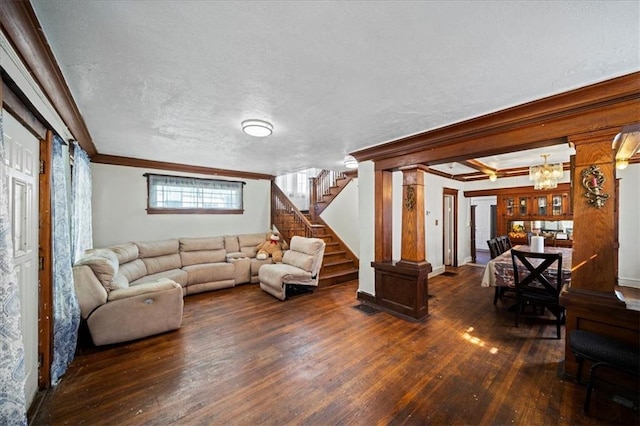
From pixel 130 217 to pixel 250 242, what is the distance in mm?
2263

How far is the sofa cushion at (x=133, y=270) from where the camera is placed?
3.63 meters

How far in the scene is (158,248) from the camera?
4.50 m

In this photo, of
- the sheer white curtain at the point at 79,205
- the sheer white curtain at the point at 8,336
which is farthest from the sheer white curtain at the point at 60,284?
the sheer white curtain at the point at 8,336

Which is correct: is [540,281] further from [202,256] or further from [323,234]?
[202,256]

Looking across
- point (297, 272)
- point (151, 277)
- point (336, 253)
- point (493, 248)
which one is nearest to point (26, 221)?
point (151, 277)

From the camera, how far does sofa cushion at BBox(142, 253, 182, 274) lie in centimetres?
425

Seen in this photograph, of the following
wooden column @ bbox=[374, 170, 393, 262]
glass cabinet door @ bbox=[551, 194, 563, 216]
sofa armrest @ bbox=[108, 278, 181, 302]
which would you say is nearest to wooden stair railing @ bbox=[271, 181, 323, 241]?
wooden column @ bbox=[374, 170, 393, 262]

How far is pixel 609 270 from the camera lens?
1954 mm

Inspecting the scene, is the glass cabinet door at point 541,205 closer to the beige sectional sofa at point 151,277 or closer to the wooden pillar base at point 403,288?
the wooden pillar base at point 403,288

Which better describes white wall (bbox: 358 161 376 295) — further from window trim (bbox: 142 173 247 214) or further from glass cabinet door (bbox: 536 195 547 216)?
glass cabinet door (bbox: 536 195 547 216)

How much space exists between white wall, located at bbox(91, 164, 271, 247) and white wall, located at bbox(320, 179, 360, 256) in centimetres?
273

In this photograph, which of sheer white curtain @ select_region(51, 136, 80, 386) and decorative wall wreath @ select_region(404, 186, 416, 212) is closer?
sheer white curtain @ select_region(51, 136, 80, 386)

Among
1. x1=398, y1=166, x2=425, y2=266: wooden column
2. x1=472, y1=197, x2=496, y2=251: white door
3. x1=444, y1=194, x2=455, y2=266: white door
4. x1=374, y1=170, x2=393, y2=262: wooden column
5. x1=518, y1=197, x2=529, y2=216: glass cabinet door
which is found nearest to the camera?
x1=398, y1=166, x2=425, y2=266: wooden column

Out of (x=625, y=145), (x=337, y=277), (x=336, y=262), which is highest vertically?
(x=625, y=145)
